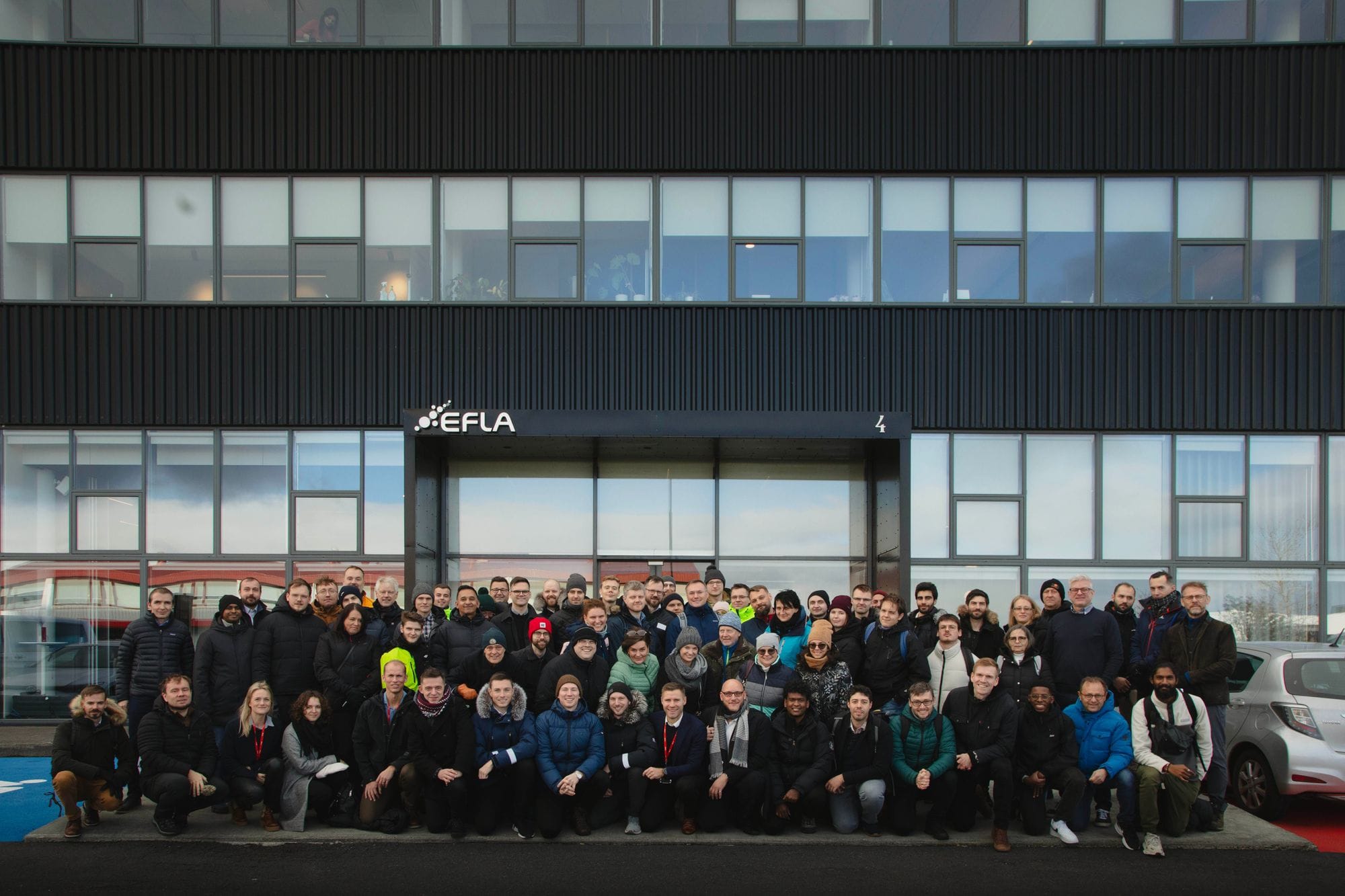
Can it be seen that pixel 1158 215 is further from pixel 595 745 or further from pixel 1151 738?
pixel 595 745

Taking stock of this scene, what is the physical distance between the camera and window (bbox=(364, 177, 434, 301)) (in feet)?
49.5

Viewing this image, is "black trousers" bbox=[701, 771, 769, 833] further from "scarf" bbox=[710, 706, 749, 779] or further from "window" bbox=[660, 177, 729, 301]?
"window" bbox=[660, 177, 729, 301]

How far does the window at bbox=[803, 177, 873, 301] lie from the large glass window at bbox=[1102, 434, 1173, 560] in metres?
4.09

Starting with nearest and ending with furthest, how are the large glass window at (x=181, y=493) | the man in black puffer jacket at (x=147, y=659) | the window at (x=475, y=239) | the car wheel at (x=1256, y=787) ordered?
the car wheel at (x=1256, y=787), the man in black puffer jacket at (x=147, y=659), the large glass window at (x=181, y=493), the window at (x=475, y=239)

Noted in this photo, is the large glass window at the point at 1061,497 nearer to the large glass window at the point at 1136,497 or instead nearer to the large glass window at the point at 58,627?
the large glass window at the point at 1136,497

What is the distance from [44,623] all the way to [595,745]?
9.68 meters

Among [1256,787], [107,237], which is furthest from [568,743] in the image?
[107,237]

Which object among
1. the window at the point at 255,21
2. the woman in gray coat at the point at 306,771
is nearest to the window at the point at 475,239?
the window at the point at 255,21

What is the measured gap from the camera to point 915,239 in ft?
49.6

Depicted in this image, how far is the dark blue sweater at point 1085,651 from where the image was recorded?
32.4 feet

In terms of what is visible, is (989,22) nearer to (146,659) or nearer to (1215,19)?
(1215,19)

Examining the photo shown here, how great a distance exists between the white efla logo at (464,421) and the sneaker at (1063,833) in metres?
8.49

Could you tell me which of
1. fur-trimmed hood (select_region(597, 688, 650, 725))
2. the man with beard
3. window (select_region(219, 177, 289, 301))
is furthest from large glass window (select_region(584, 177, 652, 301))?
the man with beard

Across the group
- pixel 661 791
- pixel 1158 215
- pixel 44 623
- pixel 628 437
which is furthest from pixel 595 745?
pixel 1158 215
